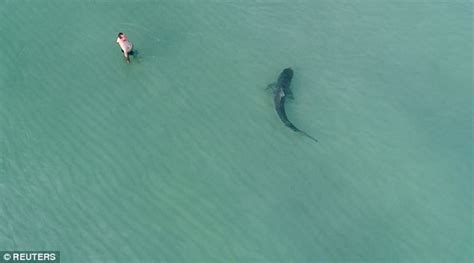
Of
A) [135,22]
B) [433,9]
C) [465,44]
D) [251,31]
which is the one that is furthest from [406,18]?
[135,22]

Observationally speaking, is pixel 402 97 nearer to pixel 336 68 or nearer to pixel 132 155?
pixel 336 68

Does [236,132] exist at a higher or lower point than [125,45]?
lower

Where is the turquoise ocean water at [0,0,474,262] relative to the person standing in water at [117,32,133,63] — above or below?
below

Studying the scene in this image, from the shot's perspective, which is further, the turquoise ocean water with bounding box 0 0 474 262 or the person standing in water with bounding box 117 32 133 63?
the person standing in water with bounding box 117 32 133 63

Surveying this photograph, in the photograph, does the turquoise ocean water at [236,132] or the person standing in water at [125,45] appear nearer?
the turquoise ocean water at [236,132]
